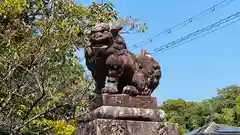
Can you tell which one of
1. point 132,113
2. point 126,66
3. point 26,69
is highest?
point 26,69

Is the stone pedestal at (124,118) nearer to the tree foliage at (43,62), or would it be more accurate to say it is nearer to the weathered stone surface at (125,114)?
the weathered stone surface at (125,114)

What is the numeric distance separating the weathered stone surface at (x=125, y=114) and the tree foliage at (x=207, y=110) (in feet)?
102

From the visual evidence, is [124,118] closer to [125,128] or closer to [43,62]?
[125,128]

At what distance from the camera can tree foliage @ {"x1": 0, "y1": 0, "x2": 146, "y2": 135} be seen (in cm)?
881

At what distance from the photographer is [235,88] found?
41.1 m

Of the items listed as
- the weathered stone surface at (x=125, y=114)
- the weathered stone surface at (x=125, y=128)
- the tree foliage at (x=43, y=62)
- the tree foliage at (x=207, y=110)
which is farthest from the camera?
the tree foliage at (x=207, y=110)

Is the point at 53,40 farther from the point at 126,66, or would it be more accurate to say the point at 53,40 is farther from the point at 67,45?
the point at 126,66

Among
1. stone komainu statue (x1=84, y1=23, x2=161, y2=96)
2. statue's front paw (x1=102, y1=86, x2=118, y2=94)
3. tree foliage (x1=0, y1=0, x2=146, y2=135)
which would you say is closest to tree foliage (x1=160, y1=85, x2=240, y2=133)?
tree foliage (x1=0, y1=0, x2=146, y2=135)

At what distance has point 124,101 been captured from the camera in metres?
3.99

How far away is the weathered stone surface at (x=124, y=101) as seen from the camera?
3943mm

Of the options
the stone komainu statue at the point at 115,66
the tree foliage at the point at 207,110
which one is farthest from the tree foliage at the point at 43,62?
the tree foliage at the point at 207,110

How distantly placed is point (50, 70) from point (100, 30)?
600 centimetres

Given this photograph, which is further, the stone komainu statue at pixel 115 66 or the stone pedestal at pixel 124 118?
the stone komainu statue at pixel 115 66

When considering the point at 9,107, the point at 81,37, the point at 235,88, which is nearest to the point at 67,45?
the point at 81,37
